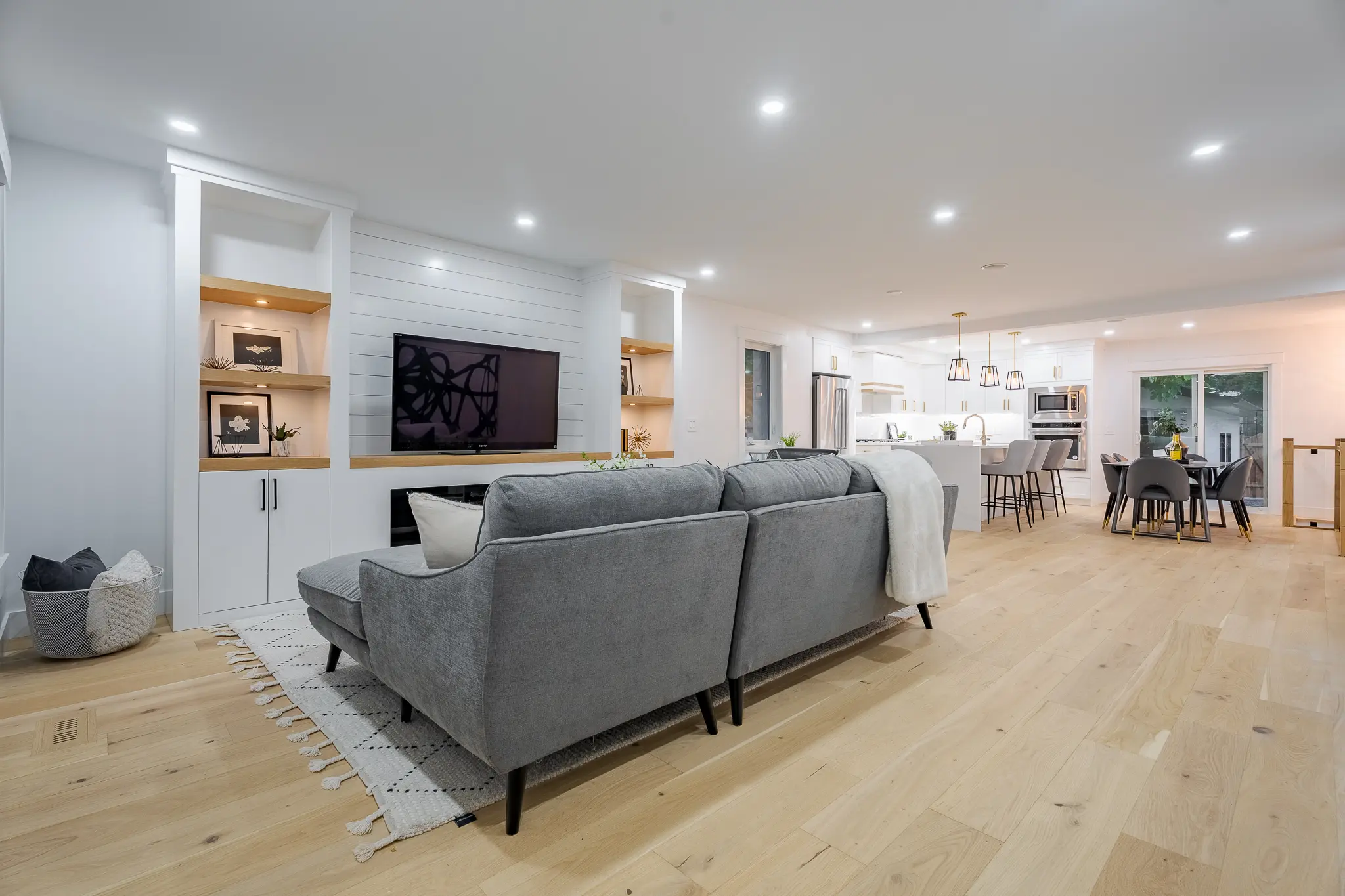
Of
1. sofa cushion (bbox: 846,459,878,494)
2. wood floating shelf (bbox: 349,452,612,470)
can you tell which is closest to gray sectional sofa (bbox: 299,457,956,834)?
sofa cushion (bbox: 846,459,878,494)

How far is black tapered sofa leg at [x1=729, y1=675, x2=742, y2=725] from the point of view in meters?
2.15

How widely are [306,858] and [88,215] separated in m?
3.69

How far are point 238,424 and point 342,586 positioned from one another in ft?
7.25

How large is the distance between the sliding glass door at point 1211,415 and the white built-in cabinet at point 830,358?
14.5ft

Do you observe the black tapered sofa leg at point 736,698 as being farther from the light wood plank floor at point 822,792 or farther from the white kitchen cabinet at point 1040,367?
the white kitchen cabinet at point 1040,367

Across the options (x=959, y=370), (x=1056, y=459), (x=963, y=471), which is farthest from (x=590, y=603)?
(x=1056, y=459)

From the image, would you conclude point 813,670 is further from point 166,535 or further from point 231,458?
point 166,535

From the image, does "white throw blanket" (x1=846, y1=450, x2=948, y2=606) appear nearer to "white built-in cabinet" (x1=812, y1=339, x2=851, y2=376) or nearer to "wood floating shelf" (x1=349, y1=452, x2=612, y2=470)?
"wood floating shelf" (x1=349, y1=452, x2=612, y2=470)

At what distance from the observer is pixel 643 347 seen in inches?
230

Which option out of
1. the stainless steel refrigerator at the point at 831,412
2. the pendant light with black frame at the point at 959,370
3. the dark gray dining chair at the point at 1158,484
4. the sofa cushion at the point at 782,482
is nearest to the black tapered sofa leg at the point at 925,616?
the sofa cushion at the point at 782,482

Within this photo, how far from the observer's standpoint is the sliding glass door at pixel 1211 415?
8289 millimetres

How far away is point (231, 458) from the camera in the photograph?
134 inches

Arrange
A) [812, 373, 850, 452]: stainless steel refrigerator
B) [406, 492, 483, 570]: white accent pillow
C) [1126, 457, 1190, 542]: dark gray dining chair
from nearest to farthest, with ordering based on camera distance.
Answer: [406, 492, 483, 570]: white accent pillow
[1126, 457, 1190, 542]: dark gray dining chair
[812, 373, 850, 452]: stainless steel refrigerator

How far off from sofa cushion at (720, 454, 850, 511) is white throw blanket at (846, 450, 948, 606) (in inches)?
8.3
